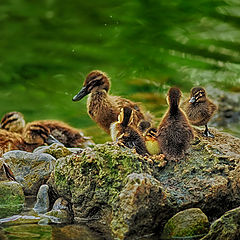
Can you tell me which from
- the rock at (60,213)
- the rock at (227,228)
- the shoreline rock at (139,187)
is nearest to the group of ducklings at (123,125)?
the shoreline rock at (139,187)

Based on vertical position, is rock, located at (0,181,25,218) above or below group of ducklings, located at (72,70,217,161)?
below

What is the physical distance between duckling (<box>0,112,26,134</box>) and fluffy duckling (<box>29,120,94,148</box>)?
0.40 metres

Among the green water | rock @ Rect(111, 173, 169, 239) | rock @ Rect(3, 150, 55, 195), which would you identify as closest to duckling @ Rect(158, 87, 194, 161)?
rock @ Rect(111, 173, 169, 239)

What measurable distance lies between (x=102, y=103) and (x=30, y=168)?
1268 mm

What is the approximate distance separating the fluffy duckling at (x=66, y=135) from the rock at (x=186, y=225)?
3.77 meters

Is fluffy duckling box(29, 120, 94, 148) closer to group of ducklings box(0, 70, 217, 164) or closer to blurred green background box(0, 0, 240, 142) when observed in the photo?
group of ducklings box(0, 70, 217, 164)

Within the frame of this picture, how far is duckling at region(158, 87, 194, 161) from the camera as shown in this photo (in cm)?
476

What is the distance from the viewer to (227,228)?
3.77 meters

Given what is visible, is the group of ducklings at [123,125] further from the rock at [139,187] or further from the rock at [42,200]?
the rock at [42,200]

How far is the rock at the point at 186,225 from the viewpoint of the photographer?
4055 millimetres

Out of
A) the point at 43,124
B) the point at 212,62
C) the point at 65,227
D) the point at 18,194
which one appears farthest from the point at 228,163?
the point at 212,62

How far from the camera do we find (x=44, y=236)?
165 inches

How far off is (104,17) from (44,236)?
26.3 ft

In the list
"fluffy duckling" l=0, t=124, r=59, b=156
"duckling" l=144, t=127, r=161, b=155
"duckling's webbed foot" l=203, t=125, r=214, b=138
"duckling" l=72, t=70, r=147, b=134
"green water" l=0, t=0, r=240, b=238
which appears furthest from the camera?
"green water" l=0, t=0, r=240, b=238
